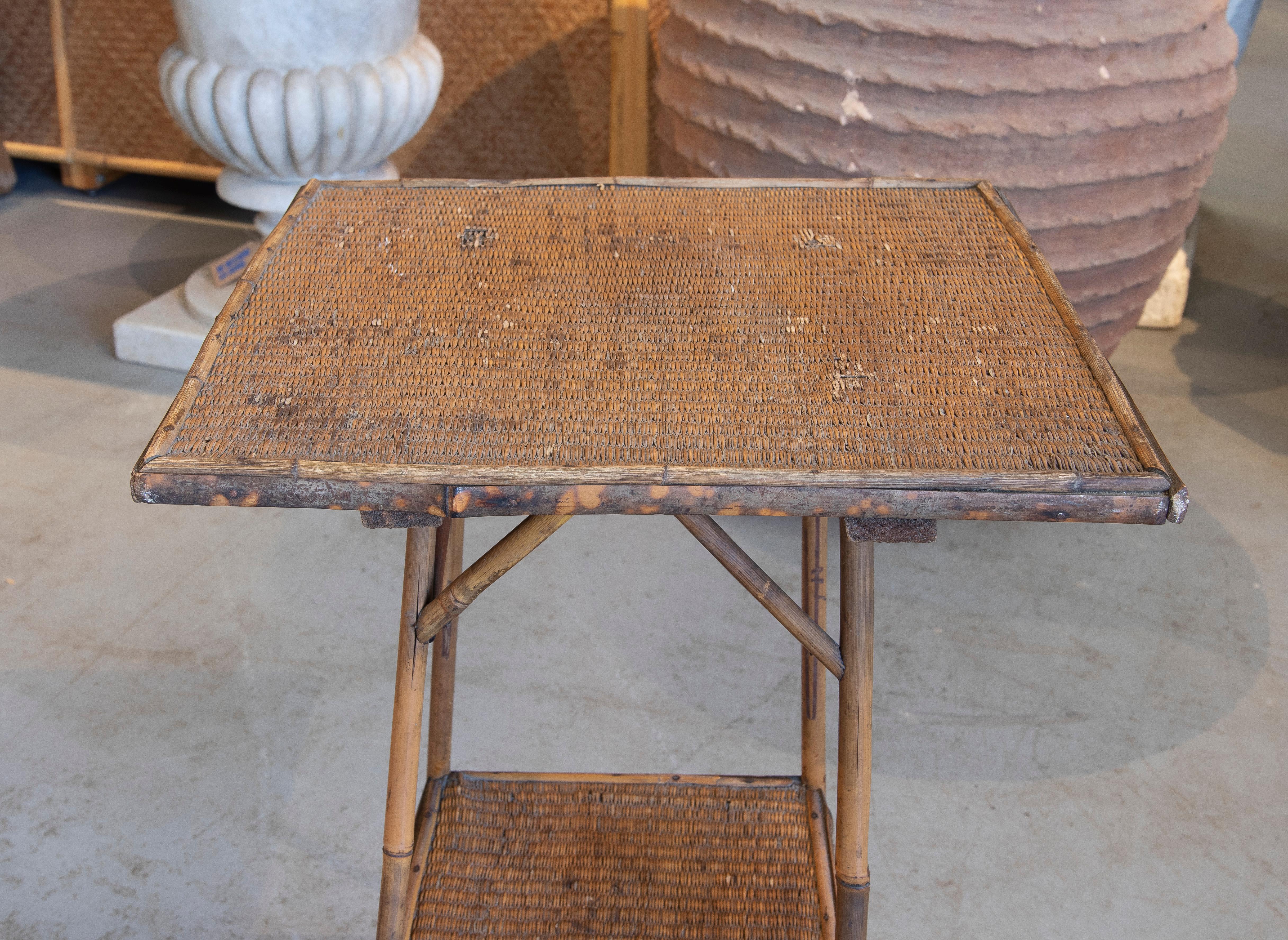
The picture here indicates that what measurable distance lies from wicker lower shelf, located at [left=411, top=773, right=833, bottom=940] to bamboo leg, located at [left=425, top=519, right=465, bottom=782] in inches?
0.9

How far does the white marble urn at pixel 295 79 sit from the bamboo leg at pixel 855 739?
149 cm

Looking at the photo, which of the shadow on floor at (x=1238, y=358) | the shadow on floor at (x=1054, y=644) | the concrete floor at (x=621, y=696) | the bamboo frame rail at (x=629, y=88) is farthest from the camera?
the bamboo frame rail at (x=629, y=88)

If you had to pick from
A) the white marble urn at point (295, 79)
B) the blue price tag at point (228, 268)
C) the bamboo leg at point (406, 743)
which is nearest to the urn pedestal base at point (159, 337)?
the blue price tag at point (228, 268)

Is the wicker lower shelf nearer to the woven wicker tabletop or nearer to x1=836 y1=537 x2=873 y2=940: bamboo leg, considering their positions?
x1=836 y1=537 x2=873 y2=940: bamboo leg

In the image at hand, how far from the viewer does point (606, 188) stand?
98cm

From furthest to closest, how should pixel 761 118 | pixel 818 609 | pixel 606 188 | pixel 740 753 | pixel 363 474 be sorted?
pixel 761 118 < pixel 740 753 < pixel 818 609 < pixel 606 188 < pixel 363 474

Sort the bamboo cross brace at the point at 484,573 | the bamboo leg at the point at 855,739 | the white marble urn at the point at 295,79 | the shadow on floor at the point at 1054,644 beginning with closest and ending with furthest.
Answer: the bamboo cross brace at the point at 484,573, the bamboo leg at the point at 855,739, the shadow on floor at the point at 1054,644, the white marble urn at the point at 295,79

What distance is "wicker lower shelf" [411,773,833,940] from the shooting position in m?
0.98

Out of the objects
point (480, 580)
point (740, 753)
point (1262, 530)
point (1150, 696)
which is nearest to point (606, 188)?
point (480, 580)

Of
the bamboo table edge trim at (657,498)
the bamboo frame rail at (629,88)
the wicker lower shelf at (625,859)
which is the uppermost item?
the bamboo table edge trim at (657,498)

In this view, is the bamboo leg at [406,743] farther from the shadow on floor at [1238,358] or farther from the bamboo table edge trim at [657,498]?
the shadow on floor at [1238,358]

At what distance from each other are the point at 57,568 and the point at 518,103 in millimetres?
1464

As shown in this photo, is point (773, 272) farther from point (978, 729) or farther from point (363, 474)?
point (978, 729)

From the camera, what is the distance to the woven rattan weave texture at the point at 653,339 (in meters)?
0.68
